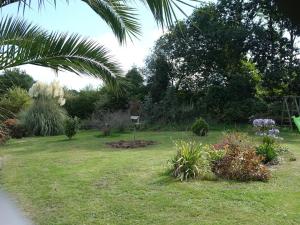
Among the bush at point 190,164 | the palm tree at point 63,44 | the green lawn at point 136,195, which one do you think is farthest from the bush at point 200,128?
the palm tree at point 63,44

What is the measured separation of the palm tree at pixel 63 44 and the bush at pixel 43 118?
1456 centimetres

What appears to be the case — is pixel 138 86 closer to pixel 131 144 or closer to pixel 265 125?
pixel 131 144

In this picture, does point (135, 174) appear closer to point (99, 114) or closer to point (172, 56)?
point (99, 114)

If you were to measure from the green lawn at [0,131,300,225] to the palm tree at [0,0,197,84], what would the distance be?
6.79 ft

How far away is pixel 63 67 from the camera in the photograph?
4.19 m

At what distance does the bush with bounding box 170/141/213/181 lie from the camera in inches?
300

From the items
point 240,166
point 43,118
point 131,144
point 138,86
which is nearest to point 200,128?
point 131,144

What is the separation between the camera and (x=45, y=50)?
13.4 ft

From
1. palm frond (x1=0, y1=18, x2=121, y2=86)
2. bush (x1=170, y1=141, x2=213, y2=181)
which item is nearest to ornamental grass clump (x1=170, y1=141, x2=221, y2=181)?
bush (x1=170, y1=141, x2=213, y2=181)

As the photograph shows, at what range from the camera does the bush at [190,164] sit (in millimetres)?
7621

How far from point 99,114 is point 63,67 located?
699 inches

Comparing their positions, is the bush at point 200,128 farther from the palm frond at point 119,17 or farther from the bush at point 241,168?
the palm frond at point 119,17

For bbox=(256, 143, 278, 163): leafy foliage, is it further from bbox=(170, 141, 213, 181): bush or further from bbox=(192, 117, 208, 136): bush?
bbox=(192, 117, 208, 136): bush

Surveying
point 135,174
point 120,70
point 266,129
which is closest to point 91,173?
point 135,174
